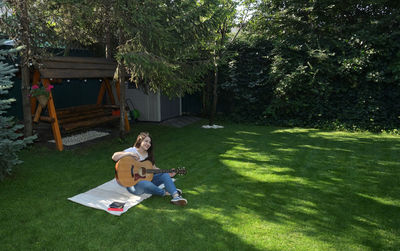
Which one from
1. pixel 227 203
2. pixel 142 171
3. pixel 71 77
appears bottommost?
pixel 227 203

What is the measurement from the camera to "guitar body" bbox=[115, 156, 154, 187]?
459 centimetres

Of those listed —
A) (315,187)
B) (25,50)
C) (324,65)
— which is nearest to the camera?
(315,187)

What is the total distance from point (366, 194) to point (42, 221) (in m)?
5.54

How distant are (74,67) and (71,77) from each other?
0.49 m

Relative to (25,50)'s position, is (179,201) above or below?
below

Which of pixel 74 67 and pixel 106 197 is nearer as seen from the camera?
pixel 106 197

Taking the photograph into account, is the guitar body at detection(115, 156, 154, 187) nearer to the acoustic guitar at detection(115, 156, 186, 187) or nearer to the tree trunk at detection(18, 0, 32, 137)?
the acoustic guitar at detection(115, 156, 186, 187)

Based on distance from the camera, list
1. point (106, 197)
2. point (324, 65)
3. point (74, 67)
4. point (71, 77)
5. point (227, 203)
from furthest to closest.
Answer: point (324, 65)
point (74, 67)
point (71, 77)
point (106, 197)
point (227, 203)

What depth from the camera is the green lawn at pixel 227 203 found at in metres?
3.70

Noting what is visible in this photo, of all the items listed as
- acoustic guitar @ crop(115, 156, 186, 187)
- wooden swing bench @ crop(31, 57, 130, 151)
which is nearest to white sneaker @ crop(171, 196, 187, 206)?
acoustic guitar @ crop(115, 156, 186, 187)

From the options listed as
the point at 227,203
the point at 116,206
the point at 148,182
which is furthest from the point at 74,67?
the point at 227,203

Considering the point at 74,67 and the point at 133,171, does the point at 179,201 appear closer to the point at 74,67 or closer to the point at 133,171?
the point at 133,171

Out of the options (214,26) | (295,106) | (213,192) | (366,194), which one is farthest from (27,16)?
(295,106)

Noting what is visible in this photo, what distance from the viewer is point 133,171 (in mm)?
4707
